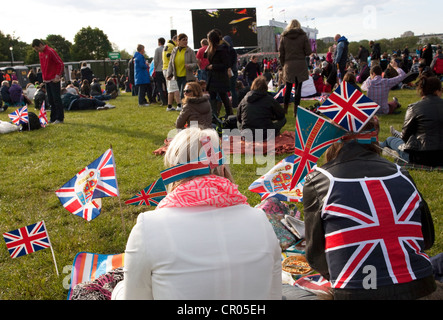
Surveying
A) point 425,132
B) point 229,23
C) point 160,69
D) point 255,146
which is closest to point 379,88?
point 255,146

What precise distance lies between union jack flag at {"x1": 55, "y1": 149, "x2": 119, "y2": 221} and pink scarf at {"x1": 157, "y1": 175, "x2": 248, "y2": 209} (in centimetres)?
181

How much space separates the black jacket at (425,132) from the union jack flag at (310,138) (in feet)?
9.12

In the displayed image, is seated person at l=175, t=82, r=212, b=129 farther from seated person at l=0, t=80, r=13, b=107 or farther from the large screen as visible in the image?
the large screen

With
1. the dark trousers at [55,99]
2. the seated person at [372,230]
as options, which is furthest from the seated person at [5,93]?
the seated person at [372,230]

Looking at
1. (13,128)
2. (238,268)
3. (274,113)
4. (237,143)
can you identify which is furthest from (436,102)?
(13,128)

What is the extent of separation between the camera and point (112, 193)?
3299mm

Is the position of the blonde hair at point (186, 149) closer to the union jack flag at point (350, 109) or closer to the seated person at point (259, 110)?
the union jack flag at point (350, 109)

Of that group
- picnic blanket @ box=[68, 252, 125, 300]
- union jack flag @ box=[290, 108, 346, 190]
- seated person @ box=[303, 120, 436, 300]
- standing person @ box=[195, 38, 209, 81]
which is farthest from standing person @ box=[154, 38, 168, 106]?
seated person @ box=[303, 120, 436, 300]

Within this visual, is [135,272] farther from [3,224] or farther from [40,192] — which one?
[40,192]

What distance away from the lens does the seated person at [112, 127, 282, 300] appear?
1.47 m

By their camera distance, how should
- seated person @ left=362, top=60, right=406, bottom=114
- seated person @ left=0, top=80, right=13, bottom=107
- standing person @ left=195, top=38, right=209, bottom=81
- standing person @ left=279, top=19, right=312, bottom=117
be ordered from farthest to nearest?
seated person @ left=0, top=80, right=13, bottom=107 < standing person @ left=195, top=38, right=209, bottom=81 < seated person @ left=362, top=60, right=406, bottom=114 < standing person @ left=279, top=19, right=312, bottom=117

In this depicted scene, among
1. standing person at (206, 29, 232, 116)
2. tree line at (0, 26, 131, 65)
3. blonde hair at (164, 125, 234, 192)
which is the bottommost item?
blonde hair at (164, 125, 234, 192)

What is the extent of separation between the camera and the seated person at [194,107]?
6.29 m

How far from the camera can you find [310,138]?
2.57 metres
